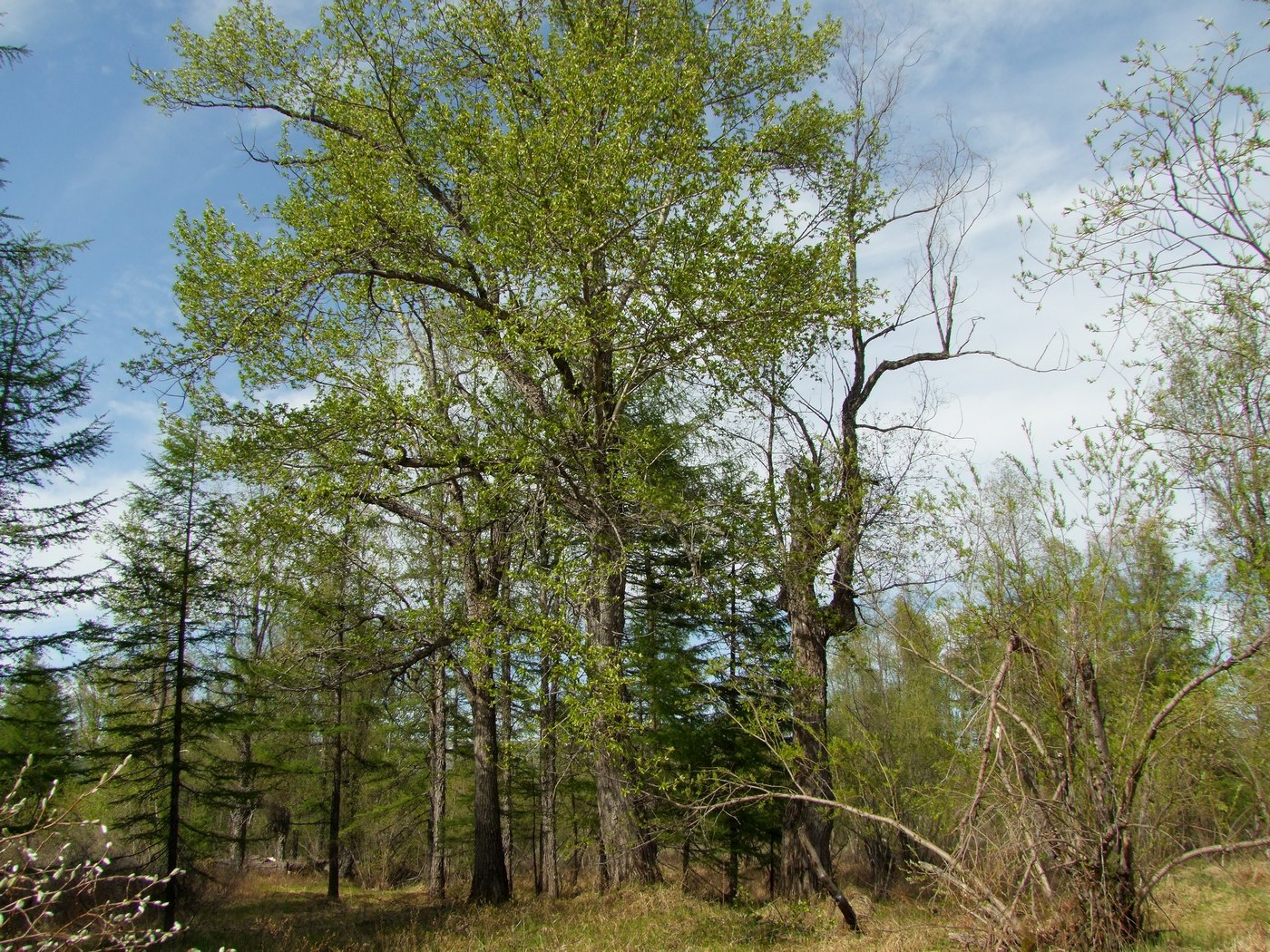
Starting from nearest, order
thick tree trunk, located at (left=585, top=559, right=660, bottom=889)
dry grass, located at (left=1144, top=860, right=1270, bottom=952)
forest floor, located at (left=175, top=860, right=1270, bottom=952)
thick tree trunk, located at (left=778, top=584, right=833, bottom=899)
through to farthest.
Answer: dry grass, located at (left=1144, top=860, right=1270, bottom=952), forest floor, located at (left=175, top=860, right=1270, bottom=952), thick tree trunk, located at (left=585, top=559, right=660, bottom=889), thick tree trunk, located at (left=778, top=584, right=833, bottom=899)

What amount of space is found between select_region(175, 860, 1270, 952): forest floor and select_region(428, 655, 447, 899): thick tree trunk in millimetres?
6202

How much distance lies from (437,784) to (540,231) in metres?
16.0

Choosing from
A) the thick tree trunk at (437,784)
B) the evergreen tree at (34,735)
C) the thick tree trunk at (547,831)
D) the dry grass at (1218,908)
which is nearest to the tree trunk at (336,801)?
the thick tree trunk at (437,784)

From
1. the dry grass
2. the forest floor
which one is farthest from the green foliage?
the dry grass

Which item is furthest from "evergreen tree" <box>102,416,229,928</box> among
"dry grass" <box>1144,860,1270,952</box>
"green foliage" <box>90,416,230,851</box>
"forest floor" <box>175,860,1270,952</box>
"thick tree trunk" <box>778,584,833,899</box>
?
"dry grass" <box>1144,860,1270,952</box>

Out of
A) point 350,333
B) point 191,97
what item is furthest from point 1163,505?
point 191,97

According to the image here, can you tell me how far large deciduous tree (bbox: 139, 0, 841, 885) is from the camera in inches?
388

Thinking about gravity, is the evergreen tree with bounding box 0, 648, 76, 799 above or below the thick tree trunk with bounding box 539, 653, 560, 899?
above

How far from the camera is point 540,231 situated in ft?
31.5

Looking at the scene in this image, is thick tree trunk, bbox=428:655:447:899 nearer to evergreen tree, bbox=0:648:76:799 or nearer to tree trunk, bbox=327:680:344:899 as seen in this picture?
tree trunk, bbox=327:680:344:899

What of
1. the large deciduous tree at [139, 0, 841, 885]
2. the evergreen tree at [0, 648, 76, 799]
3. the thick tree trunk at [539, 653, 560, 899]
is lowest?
the thick tree trunk at [539, 653, 560, 899]

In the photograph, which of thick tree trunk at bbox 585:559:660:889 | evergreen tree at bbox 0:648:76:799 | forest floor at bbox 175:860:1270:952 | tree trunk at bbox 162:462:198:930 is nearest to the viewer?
forest floor at bbox 175:860:1270:952

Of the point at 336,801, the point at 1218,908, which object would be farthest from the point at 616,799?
the point at 336,801

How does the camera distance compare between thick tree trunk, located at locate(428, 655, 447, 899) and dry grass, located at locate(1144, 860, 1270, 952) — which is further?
thick tree trunk, located at locate(428, 655, 447, 899)
